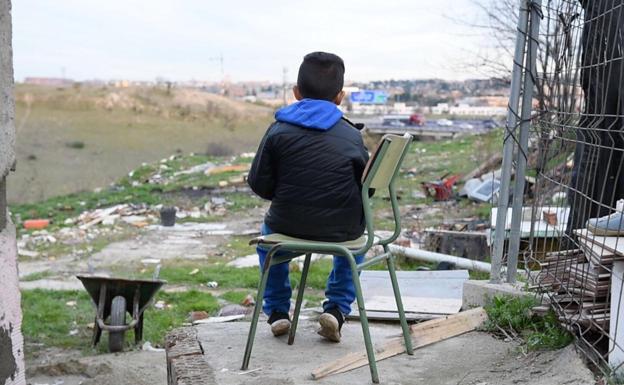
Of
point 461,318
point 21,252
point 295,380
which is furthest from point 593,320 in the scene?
point 21,252

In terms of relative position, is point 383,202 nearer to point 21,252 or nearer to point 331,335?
point 21,252

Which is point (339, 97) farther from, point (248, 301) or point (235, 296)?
point (235, 296)

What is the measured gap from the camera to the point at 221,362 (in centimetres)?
414

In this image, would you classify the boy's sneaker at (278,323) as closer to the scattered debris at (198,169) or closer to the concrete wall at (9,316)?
the concrete wall at (9,316)

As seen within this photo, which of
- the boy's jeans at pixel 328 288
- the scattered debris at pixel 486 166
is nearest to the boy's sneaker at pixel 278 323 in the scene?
the boy's jeans at pixel 328 288

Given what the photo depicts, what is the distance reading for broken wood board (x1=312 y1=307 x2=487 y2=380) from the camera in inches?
154

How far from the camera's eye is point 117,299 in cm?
728

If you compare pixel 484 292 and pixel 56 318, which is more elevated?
pixel 484 292

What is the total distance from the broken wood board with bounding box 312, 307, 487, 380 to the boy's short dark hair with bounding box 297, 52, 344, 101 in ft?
4.64

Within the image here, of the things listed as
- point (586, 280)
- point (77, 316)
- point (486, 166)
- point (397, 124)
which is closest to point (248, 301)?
point (77, 316)

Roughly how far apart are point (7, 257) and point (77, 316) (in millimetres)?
5818

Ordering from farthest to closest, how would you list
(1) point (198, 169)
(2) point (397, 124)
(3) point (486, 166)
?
(2) point (397, 124), (1) point (198, 169), (3) point (486, 166)

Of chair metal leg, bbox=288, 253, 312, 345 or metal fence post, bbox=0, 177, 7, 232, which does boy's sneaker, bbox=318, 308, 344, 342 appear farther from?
metal fence post, bbox=0, 177, 7, 232

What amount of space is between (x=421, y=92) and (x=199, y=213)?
81.1 ft
